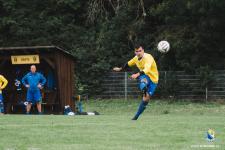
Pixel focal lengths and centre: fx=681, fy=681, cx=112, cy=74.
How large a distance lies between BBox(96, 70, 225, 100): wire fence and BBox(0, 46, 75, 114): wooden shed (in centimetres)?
1172

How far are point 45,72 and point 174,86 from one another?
12095mm

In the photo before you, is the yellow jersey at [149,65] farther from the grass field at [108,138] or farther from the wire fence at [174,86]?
the wire fence at [174,86]

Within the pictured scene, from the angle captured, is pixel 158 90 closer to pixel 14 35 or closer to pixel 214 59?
pixel 214 59

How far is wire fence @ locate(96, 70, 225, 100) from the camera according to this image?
133ft

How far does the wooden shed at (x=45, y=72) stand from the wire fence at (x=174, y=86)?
38.5ft

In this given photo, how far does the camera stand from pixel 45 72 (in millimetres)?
31125

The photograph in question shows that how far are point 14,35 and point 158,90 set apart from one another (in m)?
10.9

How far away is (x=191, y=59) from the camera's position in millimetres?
41406

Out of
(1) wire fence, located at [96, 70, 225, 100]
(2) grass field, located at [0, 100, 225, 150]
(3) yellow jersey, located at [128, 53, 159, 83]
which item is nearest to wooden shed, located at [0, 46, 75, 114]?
(3) yellow jersey, located at [128, 53, 159, 83]

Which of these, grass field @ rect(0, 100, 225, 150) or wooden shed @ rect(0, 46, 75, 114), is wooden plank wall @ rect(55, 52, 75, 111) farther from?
grass field @ rect(0, 100, 225, 150)

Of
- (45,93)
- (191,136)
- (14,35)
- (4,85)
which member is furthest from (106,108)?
(191,136)

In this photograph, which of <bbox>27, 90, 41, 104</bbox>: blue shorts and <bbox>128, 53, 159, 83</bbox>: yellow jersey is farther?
<bbox>27, 90, 41, 104</bbox>: blue shorts

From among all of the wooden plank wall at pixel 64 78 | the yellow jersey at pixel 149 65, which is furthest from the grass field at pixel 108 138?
the wooden plank wall at pixel 64 78

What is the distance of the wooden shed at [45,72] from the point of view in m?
29.8
